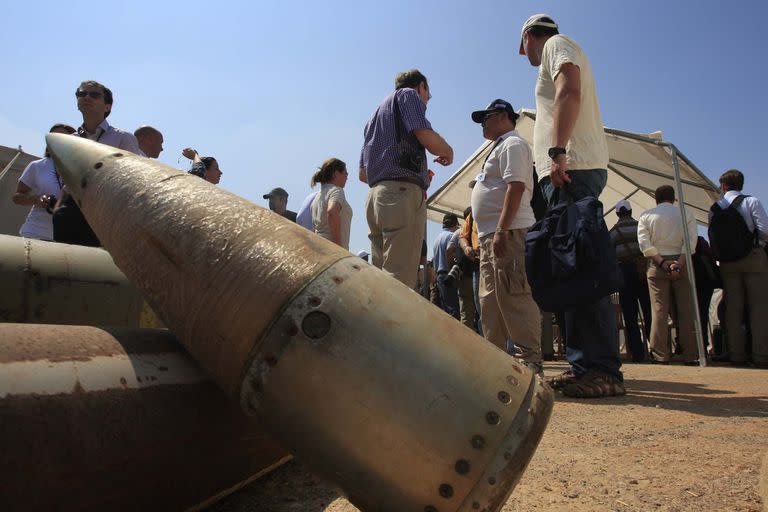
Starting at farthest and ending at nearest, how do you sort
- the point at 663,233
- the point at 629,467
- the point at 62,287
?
the point at 663,233
the point at 62,287
the point at 629,467

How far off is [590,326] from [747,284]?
148 inches

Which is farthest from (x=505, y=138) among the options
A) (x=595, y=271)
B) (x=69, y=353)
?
(x=69, y=353)

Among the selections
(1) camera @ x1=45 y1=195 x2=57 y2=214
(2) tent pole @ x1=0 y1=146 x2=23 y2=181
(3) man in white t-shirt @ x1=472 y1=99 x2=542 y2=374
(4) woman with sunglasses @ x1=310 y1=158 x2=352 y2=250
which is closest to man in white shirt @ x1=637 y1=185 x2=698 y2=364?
(3) man in white t-shirt @ x1=472 y1=99 x2=542 y2=374

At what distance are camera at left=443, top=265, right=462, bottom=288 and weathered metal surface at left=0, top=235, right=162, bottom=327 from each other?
4.19 metres

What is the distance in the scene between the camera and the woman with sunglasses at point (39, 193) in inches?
171

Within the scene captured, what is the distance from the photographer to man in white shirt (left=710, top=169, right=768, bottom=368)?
18.2 feet

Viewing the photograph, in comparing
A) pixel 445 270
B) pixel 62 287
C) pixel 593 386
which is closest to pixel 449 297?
pixel 445 270

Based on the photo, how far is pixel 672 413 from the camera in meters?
2.66

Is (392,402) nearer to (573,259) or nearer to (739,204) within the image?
(573,259)

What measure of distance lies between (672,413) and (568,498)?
1.46 meters

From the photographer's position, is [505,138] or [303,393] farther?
[505,138]

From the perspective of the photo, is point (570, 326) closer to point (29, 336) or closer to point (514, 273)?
point (514, 273)

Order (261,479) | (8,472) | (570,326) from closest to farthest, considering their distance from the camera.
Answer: (8,472)
(261,479)
(570,326)

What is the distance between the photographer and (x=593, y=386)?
3045 millimetres
